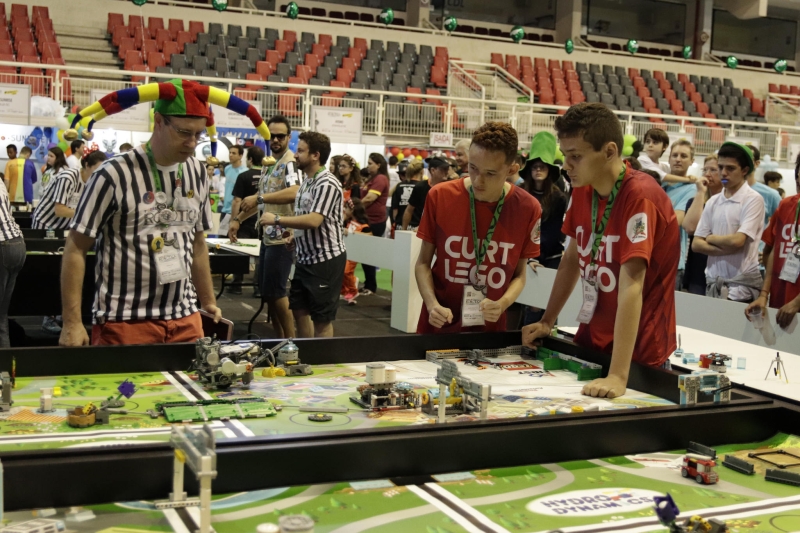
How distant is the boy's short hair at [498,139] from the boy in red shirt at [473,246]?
0.11 metres

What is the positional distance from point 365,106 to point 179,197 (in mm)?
12645

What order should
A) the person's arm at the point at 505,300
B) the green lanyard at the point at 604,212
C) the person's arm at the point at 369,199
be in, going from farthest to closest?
1. the person's arm at the point at 369,199
2. the person's arm at the point at 505,300
3. the green lanyard at the point at 604,212

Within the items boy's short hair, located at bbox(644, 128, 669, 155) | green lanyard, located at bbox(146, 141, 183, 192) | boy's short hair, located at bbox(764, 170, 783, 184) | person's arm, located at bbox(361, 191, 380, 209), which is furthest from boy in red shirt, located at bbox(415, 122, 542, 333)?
person's arm, located at bbox(361, 191, 380, 209)

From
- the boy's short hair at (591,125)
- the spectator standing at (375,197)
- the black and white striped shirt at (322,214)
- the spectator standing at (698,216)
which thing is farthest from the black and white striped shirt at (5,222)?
the spectator standing at (375,197)

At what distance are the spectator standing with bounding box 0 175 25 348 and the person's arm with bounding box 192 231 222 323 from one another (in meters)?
1.98

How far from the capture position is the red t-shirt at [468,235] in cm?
281

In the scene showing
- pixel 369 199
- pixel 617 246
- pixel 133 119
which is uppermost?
pixel 133 119

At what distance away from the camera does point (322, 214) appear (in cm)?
480

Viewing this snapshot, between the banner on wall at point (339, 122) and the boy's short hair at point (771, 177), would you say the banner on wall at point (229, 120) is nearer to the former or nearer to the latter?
the banner on wall at point (339, 122)

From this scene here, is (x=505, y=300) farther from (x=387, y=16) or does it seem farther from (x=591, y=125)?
(x=387, y=16)

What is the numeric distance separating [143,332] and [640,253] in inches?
59.6

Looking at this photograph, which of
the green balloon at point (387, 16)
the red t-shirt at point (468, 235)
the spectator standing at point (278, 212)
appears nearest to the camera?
the red t-shirt at point (468, 235)

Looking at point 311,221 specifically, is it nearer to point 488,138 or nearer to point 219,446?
point 488,138

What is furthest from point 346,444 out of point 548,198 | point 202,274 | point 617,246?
point 548,198
